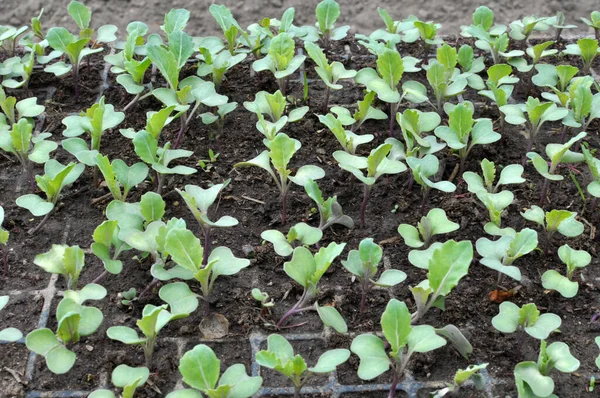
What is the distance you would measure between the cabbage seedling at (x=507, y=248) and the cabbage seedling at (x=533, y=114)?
538 mm

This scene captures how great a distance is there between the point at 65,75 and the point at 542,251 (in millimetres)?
1896

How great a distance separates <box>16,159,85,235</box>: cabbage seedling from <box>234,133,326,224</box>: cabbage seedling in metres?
0.50

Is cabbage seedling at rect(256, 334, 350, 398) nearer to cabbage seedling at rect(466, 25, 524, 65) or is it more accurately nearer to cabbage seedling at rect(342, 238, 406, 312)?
cabbage seedling at rect(342, 238, 406, 312)

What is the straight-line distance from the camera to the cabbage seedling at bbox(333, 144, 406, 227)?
223 cm

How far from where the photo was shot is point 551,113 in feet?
8.22

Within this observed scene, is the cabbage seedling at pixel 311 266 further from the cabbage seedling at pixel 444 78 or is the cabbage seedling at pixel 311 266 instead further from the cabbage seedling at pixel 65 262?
the cabbage seedling at pixel 444 78

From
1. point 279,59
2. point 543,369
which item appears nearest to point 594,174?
point 543,369

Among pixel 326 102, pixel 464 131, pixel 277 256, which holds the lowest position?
pixel 277 256

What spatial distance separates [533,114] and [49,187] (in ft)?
5.00

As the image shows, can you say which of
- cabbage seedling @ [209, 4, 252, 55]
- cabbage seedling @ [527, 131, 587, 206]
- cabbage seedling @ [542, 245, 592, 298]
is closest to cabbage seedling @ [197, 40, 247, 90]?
cabbage seedling @ [209, 4, 252, 55]

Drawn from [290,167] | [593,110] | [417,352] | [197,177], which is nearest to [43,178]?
[197,177]

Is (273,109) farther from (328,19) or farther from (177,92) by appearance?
(328,19)

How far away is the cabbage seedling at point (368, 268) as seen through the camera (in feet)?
6.46

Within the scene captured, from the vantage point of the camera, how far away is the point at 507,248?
6.82 ft
